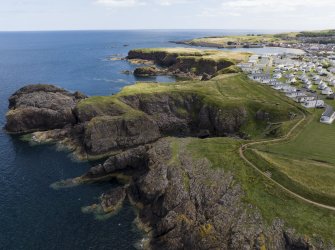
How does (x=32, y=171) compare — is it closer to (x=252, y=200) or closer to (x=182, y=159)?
(x=182, y=159)

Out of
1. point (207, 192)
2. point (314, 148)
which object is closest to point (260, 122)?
point (314, 148)

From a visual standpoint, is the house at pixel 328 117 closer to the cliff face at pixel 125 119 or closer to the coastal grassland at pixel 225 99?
the coastal grassland at pixel 225 99

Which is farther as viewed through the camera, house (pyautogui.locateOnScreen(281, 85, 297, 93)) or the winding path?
house (pyautogui.locateOnScreen(281, 85, 297, 93))

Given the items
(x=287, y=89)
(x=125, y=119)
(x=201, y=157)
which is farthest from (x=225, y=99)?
(x=201, y=157)

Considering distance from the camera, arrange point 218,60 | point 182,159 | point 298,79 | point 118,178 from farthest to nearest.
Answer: point 218,60, point 298,79, point 118,178, point 182,159

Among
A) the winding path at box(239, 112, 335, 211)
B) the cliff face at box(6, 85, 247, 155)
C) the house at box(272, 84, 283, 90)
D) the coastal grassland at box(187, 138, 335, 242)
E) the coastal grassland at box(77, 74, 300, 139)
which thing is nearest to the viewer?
the coastal grassland at box(187, 138, 335, 242)

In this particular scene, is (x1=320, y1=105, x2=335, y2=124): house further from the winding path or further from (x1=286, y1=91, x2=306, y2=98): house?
(x1=286, y1=91, x2=306, y2=98): house

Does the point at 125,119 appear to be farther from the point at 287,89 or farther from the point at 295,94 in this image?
the point at 287,89

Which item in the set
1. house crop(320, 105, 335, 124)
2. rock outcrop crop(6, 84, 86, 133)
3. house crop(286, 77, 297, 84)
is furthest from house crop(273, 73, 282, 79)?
rock outcrop crop(6, 84, 86, 133)
